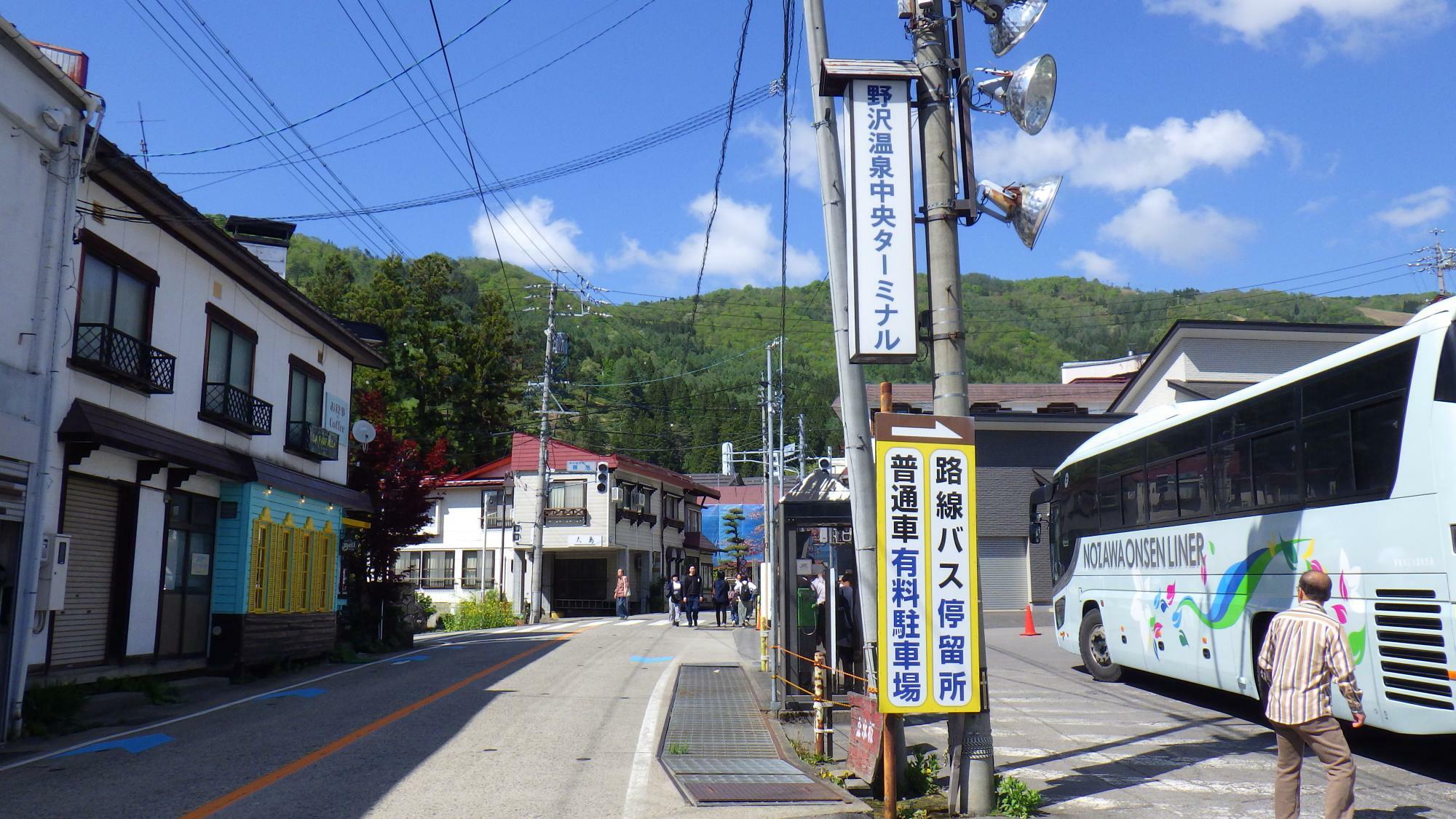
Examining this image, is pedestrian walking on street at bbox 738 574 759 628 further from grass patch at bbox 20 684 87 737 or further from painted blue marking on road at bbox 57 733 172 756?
painted blue marking on road at bbox 57 733 172 756

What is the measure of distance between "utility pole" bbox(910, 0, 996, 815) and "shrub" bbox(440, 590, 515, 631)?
2702 cm

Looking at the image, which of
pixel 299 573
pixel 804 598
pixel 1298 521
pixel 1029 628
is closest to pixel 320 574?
pixel 299 573

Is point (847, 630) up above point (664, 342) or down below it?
below

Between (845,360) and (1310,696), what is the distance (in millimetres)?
3961

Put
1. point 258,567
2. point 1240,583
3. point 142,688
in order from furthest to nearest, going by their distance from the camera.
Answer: point 258,567
point 142,688
point 1240,583

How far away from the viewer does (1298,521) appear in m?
9.74

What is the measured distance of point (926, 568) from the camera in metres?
7.45

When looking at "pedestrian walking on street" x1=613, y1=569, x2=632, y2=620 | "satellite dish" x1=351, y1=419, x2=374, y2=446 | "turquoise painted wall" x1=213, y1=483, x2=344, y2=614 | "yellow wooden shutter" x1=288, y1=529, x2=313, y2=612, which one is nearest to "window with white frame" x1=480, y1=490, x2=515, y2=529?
"pedestrian walking on street" x1=613, y1=569, x2=632, y2=620

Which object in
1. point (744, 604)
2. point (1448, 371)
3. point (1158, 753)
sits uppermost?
point (1448, 371)

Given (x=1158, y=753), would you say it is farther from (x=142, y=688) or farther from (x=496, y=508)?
(x=496, y=508)

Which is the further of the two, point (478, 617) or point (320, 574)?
point (478, 617)

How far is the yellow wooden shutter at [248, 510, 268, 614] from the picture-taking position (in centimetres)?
1681

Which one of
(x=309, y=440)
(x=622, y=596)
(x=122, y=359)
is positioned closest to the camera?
(x=122, y=359)

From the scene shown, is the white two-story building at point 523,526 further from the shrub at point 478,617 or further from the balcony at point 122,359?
the balcony at point 122,359
